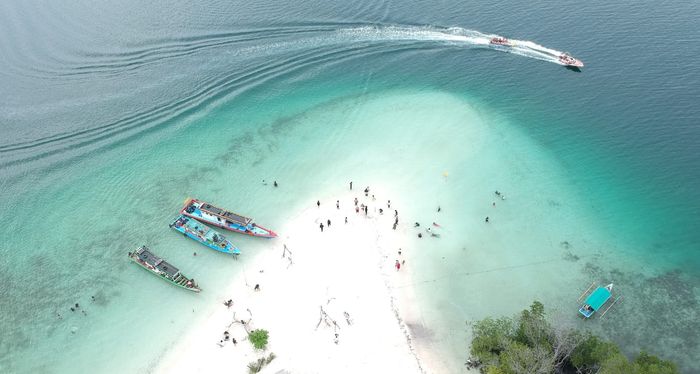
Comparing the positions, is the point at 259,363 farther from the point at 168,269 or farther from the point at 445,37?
the point at 445,37

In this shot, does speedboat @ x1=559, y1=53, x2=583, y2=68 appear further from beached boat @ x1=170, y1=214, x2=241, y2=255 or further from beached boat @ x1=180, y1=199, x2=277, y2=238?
beached boat @ x1=170, y1=214, x2=241, y2=255

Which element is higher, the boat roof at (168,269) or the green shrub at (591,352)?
the boat roof at (168,269)

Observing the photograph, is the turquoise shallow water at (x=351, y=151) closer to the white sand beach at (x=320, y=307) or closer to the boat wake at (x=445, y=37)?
the boat wake at (x=445, y=37)

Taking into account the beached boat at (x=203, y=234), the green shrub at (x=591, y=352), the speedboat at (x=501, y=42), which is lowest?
the green shrub at (x=591, y=352)

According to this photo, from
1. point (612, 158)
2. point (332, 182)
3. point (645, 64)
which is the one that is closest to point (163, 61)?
point (332, 182)

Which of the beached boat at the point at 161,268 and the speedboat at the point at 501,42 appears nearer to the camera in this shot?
the beached boat at the point at 161,268

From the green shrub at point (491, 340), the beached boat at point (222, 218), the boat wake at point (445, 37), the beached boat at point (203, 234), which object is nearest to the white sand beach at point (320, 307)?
the beached boat at point (222, 218)

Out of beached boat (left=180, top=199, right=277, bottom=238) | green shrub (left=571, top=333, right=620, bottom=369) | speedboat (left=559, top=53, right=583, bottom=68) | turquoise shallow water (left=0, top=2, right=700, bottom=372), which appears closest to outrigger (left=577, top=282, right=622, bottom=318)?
turquoise shallow water (left=0, top=2, right=700, bottom=372)
